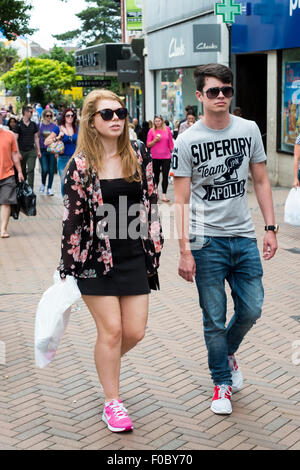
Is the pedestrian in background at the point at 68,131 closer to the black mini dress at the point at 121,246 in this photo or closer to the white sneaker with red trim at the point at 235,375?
the white sneaker with red trim at the point at 235,375

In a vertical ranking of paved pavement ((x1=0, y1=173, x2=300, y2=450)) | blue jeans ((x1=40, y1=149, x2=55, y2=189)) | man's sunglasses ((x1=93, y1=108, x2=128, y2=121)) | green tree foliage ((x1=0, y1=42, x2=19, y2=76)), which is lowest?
paved pavement ((x1=0, y1=173, x2=300, y2=450))

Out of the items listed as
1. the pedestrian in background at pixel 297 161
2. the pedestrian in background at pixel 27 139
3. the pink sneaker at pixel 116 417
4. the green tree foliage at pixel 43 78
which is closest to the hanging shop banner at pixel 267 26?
the pedestrian in background at pixel 27 139

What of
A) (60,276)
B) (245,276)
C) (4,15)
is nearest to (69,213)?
(60,276)

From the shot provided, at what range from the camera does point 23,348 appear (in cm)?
586

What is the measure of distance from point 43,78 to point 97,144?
73597mm

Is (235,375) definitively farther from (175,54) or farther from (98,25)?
(98,25)

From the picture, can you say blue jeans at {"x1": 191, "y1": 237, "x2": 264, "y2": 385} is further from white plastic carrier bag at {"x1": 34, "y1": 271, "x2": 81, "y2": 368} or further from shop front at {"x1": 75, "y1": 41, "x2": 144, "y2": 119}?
shop front at {"x1": 75, "y1": 41, "x2": 144, "y2": 119}

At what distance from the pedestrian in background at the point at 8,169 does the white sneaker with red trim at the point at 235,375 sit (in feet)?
22.1

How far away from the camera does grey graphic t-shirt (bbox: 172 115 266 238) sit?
14.1 ft

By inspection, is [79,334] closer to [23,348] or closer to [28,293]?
[23,348]

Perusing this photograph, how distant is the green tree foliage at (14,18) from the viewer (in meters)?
18.4

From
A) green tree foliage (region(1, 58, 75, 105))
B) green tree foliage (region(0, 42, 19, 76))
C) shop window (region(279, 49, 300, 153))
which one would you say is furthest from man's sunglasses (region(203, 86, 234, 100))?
green tree foliage (region(0, 42, 19, 76))

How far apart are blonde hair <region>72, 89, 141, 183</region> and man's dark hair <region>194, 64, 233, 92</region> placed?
490 mm

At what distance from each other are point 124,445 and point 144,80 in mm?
26472
